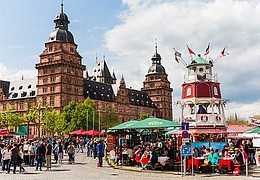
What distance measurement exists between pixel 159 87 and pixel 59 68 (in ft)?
184

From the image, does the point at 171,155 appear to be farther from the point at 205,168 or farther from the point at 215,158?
the point at 215,158

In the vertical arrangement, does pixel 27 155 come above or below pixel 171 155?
below

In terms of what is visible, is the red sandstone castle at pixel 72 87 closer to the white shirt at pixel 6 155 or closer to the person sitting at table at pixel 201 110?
the person sitting at table at pixel 201 110

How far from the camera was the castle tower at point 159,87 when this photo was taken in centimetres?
13338

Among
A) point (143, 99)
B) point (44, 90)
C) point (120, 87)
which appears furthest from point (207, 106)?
point (143, 99)

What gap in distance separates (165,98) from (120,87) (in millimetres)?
26310

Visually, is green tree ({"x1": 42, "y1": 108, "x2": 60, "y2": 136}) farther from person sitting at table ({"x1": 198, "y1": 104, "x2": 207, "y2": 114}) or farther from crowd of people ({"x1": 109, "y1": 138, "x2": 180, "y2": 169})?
crowd of people ({"x1": 109, "y1": 138, "x2": 180, "y2": 169})

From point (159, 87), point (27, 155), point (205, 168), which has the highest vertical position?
point (159, 87)

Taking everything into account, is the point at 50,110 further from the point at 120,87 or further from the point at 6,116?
the point at 120,87

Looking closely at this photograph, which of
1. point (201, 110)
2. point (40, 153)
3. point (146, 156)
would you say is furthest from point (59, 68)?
point (146, 156)

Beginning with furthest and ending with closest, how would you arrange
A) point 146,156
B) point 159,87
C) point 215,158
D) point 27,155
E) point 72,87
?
point 159,87 → point 72,87 → point 27,155 → point 146,156 → point 215,158

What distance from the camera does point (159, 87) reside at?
5261 inches

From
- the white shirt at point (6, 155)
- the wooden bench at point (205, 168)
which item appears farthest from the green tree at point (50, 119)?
the wooden bench at point (205, 168)

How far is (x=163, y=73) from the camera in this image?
13350 centimetres
